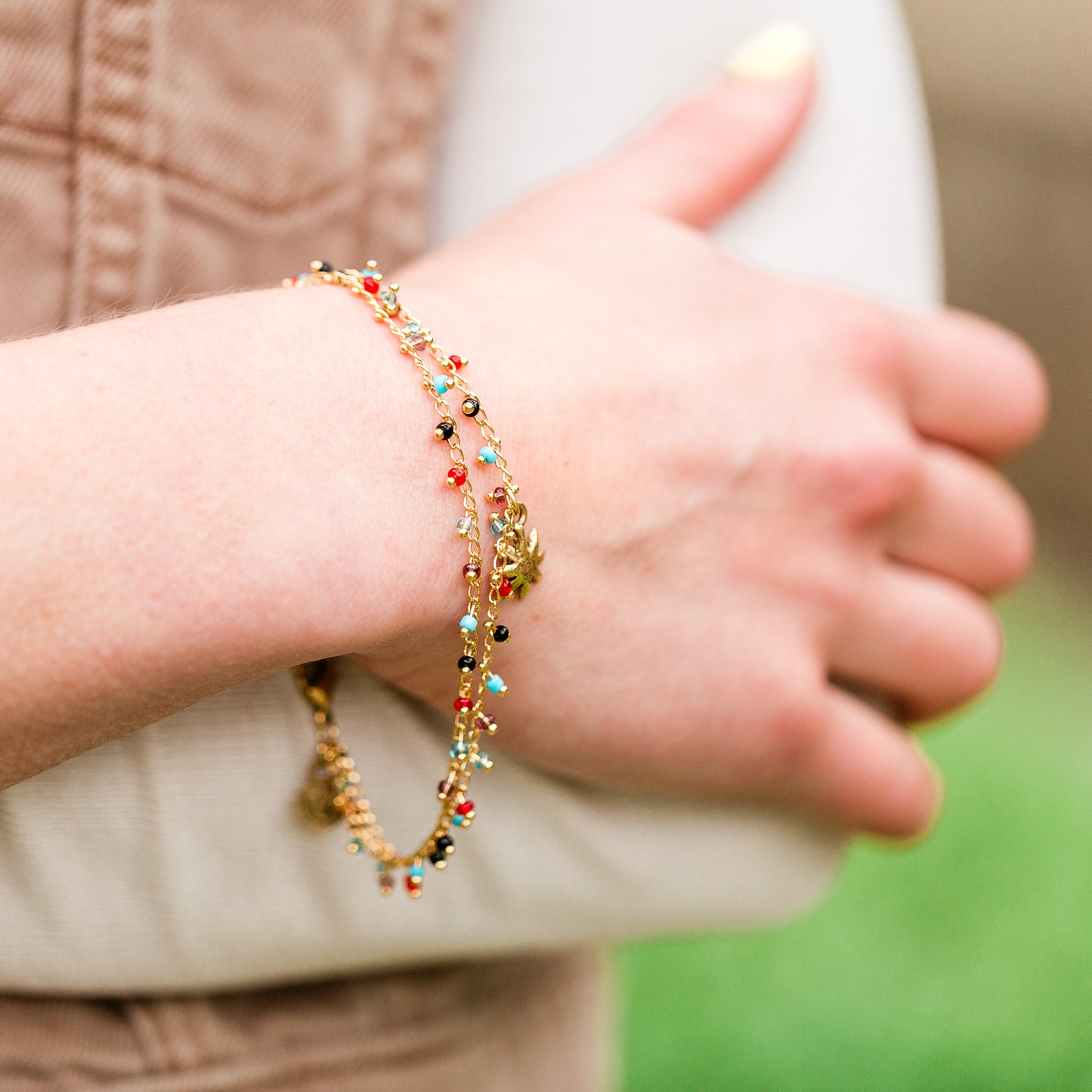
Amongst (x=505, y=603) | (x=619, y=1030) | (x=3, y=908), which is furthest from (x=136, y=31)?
(x=619, y=1030)

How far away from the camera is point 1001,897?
5.45 ft

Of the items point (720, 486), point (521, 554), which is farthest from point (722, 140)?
point (521, 554)

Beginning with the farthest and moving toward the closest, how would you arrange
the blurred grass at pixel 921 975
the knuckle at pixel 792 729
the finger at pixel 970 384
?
the blurred grass at pixel 921 975, the finger at pixel 970 384, the knuckle at pixel 792 729

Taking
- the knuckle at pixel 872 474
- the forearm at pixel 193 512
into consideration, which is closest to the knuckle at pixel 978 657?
the knuckle at pixel 872 474

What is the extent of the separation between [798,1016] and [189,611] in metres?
1.32

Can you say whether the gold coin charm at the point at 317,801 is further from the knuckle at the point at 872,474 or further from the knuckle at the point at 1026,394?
the knuckle at the point at 1026,394

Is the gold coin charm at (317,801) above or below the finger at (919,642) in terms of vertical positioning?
below

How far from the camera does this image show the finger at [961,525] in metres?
0.87

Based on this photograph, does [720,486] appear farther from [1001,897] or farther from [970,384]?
[1001,897]

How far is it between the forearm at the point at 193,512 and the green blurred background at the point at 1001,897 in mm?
1200

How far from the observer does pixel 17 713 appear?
519mm

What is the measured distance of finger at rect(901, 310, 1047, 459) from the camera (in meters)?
0.86

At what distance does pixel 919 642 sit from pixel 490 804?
14.1 inches

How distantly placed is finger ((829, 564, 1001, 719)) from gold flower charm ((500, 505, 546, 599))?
0.97 ft
